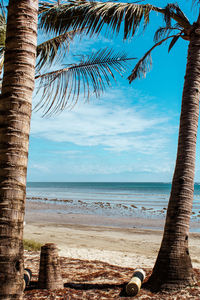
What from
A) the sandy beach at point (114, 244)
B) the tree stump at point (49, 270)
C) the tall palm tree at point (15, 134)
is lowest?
the sandy beach at point (114, 244)

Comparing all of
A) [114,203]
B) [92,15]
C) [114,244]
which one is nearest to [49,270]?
[92,15]

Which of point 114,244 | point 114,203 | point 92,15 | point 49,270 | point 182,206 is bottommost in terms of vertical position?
point 114,244

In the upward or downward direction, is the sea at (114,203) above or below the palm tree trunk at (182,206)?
below

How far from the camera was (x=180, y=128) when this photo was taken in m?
5.92

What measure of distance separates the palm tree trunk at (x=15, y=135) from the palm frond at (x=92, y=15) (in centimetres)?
296

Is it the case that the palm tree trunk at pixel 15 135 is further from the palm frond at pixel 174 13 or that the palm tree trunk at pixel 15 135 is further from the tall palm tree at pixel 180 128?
the palm frond at pixel 174 13

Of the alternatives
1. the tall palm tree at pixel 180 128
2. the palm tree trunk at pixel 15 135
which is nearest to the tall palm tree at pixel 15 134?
the palm tree trunk at pixel 15 135

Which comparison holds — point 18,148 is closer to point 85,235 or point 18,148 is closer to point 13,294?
point 13,294

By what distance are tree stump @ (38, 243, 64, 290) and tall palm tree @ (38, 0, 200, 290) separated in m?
1.75

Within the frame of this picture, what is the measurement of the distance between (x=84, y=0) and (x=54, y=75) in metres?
1.62

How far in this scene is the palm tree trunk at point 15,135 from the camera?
2.55 metres

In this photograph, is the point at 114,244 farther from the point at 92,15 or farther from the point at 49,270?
the point at 92,15

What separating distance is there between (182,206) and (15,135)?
3935 millimetres

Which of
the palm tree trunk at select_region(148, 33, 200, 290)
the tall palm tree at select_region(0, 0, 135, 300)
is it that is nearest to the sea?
the palm tree trunk at select_region(148, 33, 200, 290)
